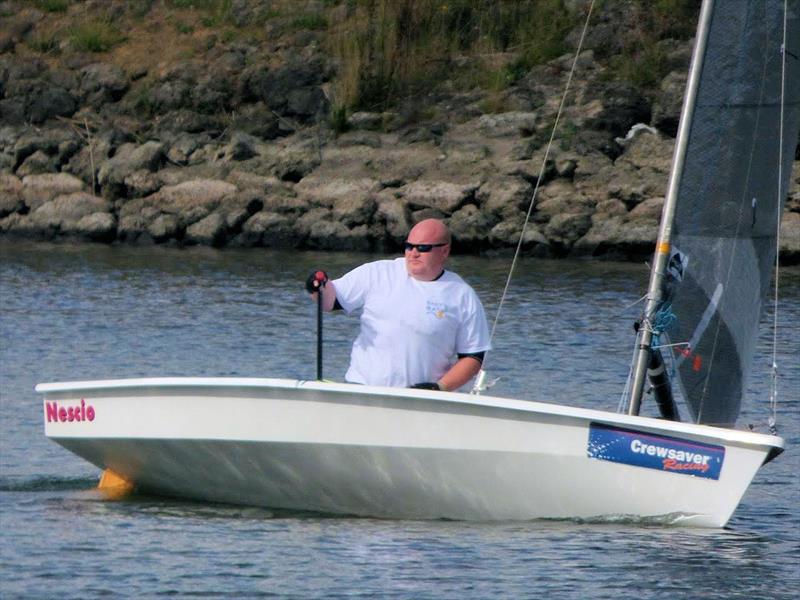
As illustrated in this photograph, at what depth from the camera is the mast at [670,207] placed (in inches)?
362

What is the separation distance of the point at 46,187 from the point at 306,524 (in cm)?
2285

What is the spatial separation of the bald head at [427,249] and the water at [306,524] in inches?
47.7

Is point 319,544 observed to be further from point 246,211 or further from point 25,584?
point 246,211

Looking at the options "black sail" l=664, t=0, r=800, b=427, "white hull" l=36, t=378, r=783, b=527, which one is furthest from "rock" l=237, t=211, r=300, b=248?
"white hull" l=36, t=378, r=783, b=527

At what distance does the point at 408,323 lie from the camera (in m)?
8.68

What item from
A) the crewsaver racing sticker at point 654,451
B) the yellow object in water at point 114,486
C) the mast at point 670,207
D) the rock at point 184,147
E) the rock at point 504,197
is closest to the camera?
the crewsaver racing sticker at point 654,451

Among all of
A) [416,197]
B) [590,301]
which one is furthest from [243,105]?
[590,301]

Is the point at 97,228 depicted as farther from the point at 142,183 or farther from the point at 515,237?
the point at 515,237

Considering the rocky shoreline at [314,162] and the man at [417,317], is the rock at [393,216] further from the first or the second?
the man at [417,317]

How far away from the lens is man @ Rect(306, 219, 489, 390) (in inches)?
342

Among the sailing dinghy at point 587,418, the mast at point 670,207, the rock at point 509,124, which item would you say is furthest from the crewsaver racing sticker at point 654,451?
the rock at point 509,124

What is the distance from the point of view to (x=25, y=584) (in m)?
7.78

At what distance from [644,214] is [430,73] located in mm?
7961

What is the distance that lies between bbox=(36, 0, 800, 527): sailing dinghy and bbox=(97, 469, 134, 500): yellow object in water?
9 centimetres
